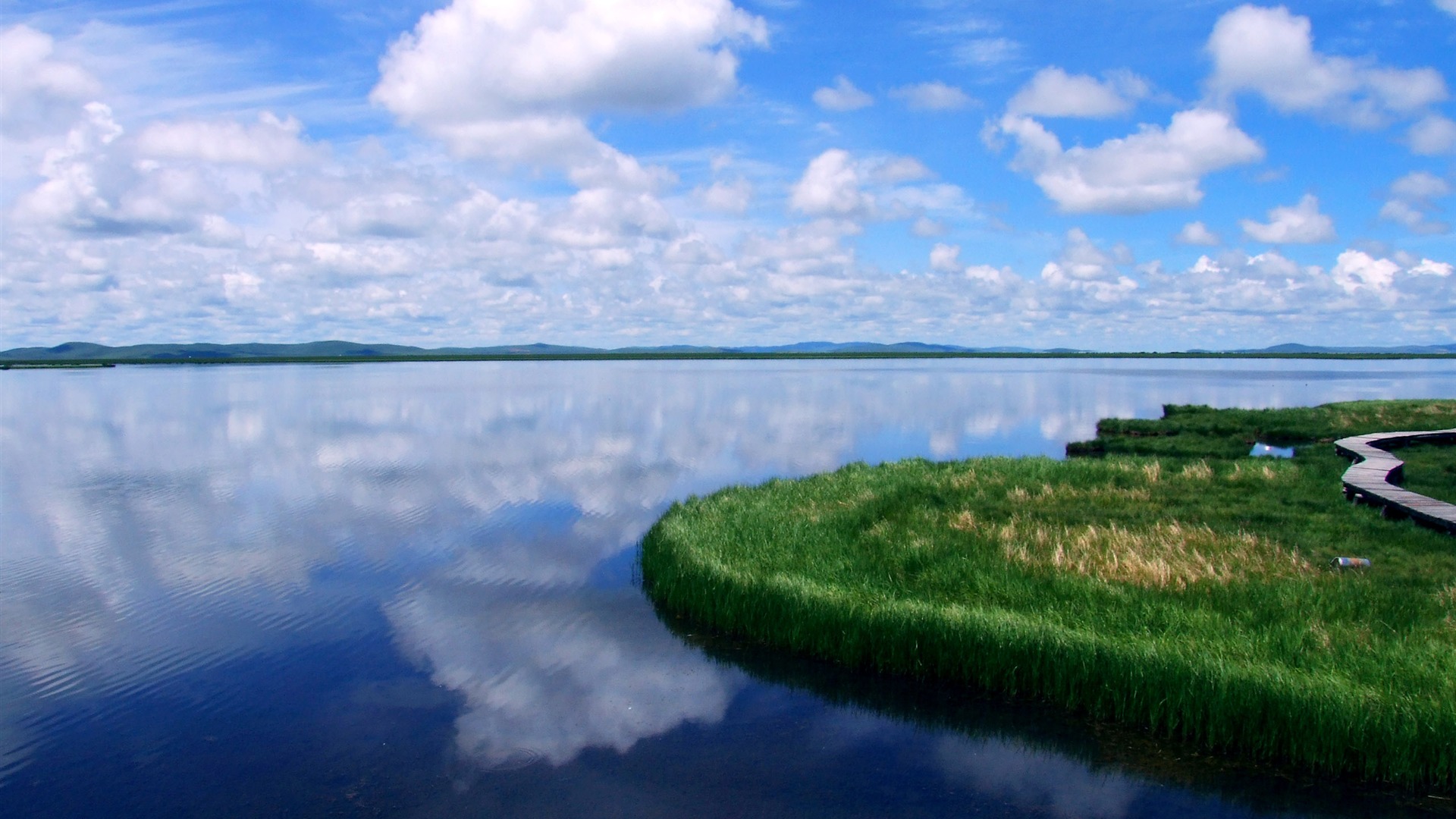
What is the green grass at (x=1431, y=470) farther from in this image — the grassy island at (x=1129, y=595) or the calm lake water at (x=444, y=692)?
the calm lake water at (x=444, y=692)

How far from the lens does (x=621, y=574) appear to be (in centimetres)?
Answer: 2284

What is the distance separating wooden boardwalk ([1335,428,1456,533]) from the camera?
2212 centimetres

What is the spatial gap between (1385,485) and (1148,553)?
12.4 metres

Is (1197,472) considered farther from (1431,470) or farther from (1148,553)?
(1148,553)

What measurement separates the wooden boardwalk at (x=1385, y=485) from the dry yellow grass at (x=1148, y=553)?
4.92 meters

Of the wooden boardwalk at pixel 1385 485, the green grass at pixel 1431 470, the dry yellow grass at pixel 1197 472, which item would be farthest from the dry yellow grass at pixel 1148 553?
the green grass at pixel 1431 470

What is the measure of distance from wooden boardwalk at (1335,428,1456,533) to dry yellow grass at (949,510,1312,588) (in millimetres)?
4918

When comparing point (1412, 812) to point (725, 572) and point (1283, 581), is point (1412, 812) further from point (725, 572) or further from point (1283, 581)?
point (725, 572)

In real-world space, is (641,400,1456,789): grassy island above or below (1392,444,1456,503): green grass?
below

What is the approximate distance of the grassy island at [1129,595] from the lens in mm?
12773

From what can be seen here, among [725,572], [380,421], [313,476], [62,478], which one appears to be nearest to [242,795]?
[725,572]

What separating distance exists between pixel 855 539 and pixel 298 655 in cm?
1276

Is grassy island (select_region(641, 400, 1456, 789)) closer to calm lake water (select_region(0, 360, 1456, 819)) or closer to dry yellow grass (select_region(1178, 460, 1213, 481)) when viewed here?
dry yellow grass (select_region(1178, 460, 1213, 481))

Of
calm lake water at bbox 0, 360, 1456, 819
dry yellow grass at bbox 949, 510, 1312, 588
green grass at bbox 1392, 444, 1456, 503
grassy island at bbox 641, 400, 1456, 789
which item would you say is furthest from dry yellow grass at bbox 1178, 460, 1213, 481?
calm lake water at bbox 0, 360, 1456, 819
